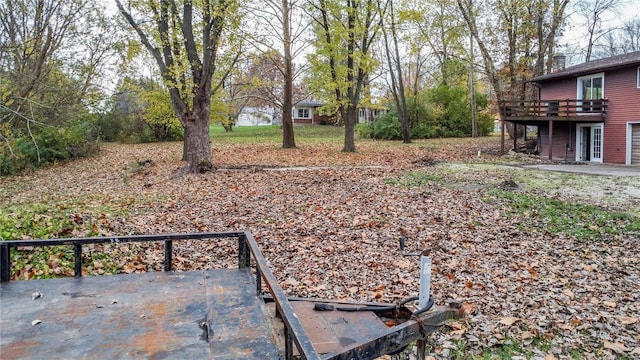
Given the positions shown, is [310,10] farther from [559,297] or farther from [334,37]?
[559,297]

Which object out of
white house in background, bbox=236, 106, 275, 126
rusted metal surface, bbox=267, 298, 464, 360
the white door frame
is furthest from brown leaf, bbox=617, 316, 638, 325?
white house in background, bbox=236, 106, 275, 126

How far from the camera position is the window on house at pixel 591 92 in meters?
22.3

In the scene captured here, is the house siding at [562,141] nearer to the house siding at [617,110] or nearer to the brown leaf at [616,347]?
the house siding at [617,110]

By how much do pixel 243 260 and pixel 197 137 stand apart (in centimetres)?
1312

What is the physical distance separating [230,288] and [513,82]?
27849 mm

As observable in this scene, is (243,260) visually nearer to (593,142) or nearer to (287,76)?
(287,76)

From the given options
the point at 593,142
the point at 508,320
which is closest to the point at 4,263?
the point at 508,320

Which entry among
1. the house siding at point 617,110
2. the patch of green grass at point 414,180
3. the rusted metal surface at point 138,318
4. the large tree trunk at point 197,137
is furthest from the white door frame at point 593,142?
the rusted metal surface at point 138,318

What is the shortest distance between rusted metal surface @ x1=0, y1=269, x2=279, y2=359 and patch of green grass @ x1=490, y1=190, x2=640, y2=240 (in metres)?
7.54

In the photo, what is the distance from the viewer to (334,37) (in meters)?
23.1

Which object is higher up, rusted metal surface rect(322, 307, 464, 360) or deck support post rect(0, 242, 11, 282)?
deck support post rect(0, 242, 11, 282)

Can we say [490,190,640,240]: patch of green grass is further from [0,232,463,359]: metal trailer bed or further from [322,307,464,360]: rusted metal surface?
[0,232,463,359]: metal trailer bed

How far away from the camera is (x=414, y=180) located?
15.1 meters

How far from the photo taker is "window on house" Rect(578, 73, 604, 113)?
22.3 m
